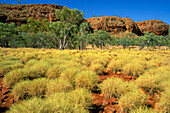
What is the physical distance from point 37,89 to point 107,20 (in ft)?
511

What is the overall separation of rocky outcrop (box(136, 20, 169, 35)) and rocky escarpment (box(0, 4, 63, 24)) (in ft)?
486

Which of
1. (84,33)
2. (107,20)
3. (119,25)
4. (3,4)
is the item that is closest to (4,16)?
(3,4)

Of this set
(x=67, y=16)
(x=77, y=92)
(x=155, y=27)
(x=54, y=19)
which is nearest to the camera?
(x=77, y=92)

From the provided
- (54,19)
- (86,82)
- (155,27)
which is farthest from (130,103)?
(155,27)

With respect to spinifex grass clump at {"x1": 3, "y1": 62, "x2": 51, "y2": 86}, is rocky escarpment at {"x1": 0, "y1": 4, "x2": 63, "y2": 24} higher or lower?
higher

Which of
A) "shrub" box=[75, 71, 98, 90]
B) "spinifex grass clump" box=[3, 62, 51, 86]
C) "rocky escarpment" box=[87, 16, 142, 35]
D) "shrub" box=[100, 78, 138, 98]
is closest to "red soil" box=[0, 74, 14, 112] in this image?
"spinifex grass clump" box=[3, 62, 51, 86]

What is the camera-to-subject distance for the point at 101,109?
8.96 feet

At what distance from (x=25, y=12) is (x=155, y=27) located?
194 m

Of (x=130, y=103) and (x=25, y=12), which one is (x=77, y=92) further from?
(x=25, y=12)

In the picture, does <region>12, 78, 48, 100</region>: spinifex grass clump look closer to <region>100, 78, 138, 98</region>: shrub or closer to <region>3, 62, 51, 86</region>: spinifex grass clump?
<region>3, 62, 51, 86</region>: spinifex grass clump

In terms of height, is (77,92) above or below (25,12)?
below

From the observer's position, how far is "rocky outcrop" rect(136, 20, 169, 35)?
149 meters

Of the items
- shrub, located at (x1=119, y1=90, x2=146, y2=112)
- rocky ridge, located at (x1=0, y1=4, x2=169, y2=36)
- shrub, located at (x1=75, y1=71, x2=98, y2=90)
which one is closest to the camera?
shrub, located at (x1=119, y1=90, x2=146, y2=112)

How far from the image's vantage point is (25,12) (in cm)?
11125
